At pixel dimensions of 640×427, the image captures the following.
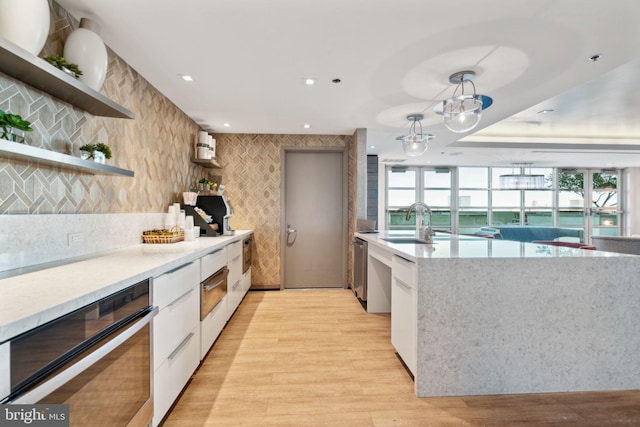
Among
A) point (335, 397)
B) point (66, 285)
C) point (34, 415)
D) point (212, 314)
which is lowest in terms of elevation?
point (335, 397)

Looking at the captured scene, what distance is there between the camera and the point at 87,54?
167cm

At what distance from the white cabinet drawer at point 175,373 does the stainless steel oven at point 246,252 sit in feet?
5.51

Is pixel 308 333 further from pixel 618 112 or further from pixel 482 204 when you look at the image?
pixel 482 204

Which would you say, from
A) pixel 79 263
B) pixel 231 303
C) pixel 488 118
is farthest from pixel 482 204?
pixel 79 263

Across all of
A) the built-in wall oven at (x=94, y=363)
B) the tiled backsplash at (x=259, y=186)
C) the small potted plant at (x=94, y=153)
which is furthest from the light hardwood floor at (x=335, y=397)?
the tiled backsplash at (x=259, y=186)

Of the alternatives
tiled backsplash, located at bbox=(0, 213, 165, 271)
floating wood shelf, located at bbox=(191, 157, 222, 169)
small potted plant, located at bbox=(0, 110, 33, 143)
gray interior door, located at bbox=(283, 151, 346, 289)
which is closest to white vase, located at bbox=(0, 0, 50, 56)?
small potted plant, located at bbox=(0, 110, 33, 143)

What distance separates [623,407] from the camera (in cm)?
171

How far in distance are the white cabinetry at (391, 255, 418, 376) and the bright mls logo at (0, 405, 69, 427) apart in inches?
65.8

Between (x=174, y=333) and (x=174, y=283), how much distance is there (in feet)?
0.97

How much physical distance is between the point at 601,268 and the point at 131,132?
11.7ft

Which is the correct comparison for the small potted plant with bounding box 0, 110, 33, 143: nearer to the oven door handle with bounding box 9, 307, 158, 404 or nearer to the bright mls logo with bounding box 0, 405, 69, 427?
the oven door handle with bounding box 9, 307, 158, 404

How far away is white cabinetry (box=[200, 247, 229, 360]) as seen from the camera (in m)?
2.18

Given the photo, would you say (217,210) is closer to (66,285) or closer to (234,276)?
(234,276)

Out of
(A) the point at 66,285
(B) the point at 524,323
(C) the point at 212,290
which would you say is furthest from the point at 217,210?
(B) the point at 524,323
